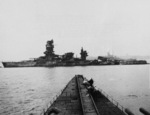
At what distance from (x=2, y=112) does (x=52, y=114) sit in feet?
49.4

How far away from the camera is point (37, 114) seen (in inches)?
1203

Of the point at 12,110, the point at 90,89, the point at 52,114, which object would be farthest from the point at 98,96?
the point at 12,110

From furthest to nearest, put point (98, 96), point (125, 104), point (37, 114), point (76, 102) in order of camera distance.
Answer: point (125, 104), point (98, 96), point (37, 114), point (76, 102)

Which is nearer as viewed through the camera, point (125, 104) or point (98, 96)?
point (98, 96)

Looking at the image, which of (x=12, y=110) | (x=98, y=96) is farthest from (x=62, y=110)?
(x=12, y=110)

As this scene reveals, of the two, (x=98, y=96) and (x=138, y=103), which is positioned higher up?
(x=98, y=96)

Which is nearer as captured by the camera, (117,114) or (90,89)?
(117,114)

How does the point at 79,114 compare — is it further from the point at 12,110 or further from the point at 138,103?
the point at 138,103

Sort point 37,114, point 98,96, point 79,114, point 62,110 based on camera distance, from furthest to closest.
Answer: point 98,96 < point 37,114 < point 62,110 < point 79,114

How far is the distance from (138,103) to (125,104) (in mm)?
3114

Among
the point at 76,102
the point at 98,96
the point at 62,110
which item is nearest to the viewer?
the point at 62,110

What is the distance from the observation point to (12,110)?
33406mm

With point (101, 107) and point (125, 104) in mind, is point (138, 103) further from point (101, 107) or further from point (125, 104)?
point (101, 107)

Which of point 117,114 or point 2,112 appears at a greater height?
point 117,114
